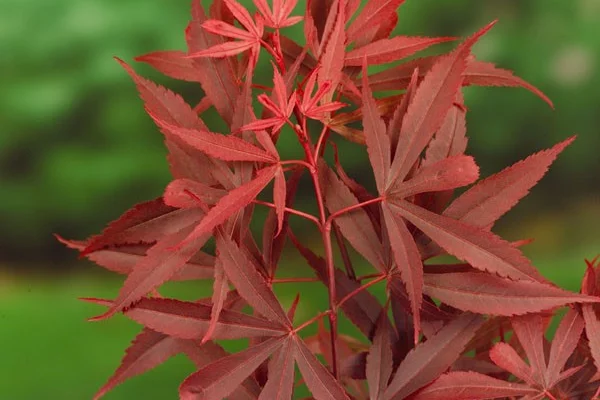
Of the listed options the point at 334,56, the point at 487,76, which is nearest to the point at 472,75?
the point at 487,76

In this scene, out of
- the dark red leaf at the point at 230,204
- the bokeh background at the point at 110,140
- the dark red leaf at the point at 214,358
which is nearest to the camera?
the dark red leaf at the point at 230,204

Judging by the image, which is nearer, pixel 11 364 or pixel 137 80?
pixel 137 80

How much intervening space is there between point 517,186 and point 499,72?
0.10 meters

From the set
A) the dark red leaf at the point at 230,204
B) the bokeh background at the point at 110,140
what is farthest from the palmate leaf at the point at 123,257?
the bokeh background at the point at 110,140

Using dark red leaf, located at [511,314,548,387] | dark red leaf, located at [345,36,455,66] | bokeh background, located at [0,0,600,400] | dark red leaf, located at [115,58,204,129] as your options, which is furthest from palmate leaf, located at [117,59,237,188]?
bokeh background, located at [0,0,600,400]

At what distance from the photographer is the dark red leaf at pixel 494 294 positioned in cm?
48

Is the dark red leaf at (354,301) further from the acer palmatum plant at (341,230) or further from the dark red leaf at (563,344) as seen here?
the dark red leaf at (563,344)

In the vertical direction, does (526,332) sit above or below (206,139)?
below

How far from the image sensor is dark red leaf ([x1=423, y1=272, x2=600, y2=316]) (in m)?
0.48

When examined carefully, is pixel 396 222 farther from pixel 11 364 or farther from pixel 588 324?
pixel 11 364

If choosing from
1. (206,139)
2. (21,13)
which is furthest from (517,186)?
(21,13)

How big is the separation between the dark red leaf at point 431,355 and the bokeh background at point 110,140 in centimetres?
55

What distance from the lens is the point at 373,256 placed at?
0.53 m

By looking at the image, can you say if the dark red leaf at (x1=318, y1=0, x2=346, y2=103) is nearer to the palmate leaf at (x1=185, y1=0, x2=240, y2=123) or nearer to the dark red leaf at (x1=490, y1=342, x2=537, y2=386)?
the palmate leaf at (x1=185, y1=0, x2=240, y2=123)
